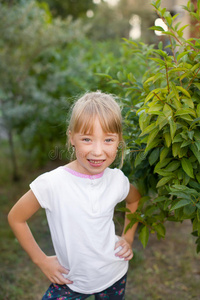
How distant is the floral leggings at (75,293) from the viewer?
1.80 m

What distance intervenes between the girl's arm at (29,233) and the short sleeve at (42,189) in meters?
0.04

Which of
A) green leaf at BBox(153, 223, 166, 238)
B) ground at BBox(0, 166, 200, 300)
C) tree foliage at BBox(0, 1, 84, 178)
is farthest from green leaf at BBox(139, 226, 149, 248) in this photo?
tree foliage at BBox(0, 1, 84, 178)

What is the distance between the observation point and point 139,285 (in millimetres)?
3271

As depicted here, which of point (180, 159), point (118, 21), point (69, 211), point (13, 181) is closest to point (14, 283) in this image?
point (69, 211)

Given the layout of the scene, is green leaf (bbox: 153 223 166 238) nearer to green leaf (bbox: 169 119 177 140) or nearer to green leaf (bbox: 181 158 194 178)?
green leaf (bbox: 181 158 194 178)

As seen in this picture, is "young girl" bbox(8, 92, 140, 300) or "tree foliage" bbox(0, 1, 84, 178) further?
"tree foliage" bbox(0, 1, 84, 178)

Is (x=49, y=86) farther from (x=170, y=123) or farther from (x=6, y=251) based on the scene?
(x=170, y=123)

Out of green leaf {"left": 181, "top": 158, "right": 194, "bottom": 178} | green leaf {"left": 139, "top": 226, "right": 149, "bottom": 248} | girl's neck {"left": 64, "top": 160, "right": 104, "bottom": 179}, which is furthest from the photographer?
green leaf {"left": 139, "top": 226, "right": 149, "bottom": 248}

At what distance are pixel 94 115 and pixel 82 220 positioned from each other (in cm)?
55

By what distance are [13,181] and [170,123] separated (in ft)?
18.1

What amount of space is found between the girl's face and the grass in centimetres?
175

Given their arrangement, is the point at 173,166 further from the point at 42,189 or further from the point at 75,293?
the point at 75,293

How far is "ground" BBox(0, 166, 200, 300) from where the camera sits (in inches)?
123

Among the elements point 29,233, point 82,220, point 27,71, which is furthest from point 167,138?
point 27,71
